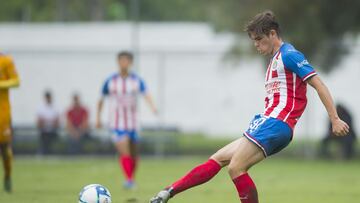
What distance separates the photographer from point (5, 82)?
1463 cm

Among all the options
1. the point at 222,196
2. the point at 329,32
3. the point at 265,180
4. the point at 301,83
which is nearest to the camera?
the point at 301,83

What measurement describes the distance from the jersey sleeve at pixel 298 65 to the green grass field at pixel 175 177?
408 cm

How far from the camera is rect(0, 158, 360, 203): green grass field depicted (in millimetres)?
14078

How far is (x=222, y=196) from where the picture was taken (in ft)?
47.8

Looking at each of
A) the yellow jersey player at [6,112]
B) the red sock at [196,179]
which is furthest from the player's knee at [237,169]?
the yellow jersey player at [6,112]

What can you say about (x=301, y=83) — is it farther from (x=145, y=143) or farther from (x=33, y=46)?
(x=33, y=46)

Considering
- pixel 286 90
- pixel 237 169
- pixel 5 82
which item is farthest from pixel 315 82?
pixel 5 82

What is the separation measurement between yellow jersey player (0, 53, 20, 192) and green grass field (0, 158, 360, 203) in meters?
0.43

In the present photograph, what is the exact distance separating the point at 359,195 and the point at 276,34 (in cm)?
614

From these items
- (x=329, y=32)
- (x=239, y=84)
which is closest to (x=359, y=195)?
(x=329, y=32)

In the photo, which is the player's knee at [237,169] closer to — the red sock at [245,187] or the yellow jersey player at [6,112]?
the red sock at [245,187]

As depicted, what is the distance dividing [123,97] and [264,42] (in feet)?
26.5

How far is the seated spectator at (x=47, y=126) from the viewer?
1176 inches

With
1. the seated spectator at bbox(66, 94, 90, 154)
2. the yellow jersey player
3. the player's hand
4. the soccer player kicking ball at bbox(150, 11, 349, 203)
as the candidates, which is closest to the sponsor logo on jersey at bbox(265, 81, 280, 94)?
the soccer player kicking ball at bbox(150, 11, 349, 203)
